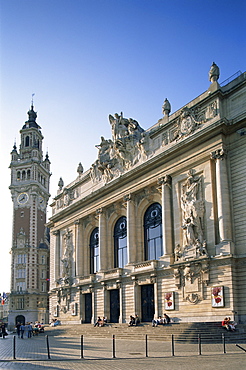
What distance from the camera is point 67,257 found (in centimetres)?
5381

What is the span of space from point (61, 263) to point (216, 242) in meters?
28.0

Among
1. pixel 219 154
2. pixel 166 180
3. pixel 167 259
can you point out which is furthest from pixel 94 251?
pixel 219 154

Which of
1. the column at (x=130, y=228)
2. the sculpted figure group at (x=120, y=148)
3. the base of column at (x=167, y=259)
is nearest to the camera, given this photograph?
the base of column at (x=167, y=259)

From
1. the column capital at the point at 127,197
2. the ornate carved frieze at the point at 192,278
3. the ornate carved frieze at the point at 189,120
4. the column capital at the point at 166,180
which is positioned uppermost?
the ornate carved frieze at the point at 189,120

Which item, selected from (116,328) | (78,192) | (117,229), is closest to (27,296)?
(78,192)

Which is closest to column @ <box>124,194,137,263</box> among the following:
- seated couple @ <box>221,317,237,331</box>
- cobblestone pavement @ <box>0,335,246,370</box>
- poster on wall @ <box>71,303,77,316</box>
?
poster on wall @ <box>71,303,77,316</box>

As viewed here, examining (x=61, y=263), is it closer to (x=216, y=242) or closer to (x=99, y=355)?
(x=216, y=242)

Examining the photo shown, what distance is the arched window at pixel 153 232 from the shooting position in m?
41.2

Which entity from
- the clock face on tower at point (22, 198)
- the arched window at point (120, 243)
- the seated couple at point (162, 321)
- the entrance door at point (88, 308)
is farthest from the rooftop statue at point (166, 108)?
the clock face on tower at point (22, 198)

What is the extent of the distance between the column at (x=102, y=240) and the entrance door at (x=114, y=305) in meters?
3.19

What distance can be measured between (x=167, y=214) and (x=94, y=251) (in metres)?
16.4

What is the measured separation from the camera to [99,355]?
71.0 feet

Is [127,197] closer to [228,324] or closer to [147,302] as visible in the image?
[147,302]

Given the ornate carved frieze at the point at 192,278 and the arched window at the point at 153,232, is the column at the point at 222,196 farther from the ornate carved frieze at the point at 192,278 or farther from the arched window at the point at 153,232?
the arched window at the point at 153,232
